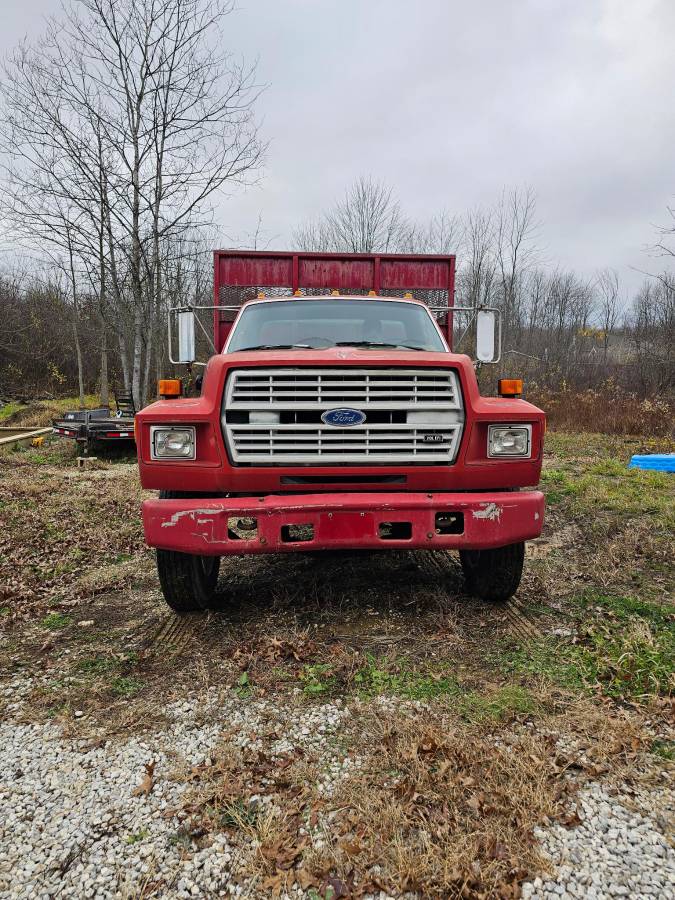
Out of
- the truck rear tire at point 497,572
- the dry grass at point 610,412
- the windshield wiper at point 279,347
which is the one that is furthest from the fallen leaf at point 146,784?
the dry grass at point 610,412

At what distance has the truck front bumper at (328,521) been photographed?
116 inches

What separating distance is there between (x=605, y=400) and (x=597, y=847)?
14252 mm

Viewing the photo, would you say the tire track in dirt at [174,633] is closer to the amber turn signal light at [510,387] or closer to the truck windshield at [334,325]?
the truck windshield at [334,325]

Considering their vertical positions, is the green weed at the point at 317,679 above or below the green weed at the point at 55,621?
above

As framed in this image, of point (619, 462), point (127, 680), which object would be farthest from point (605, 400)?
point (127, 680)

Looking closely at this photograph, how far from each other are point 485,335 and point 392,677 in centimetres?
305

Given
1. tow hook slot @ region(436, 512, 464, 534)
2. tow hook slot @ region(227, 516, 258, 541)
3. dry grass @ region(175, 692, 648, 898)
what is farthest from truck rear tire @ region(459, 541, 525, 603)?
tow hook slot @ region(227, 516, 258, 541)

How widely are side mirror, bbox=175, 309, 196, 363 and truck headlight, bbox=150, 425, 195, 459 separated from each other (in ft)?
5.88

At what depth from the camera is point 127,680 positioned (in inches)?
110

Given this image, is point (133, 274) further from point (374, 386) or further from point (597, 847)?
point (597, 847)

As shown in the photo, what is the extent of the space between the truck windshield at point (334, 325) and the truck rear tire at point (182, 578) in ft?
5.03

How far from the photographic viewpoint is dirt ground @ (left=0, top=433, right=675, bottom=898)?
5.87 ft

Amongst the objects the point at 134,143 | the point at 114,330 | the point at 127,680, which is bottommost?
the point at 127,680

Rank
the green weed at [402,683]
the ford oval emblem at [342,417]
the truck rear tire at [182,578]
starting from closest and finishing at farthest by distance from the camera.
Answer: the green weed at [402,683] < the ford oval emblem at [342,417] < the truck rear tire at [182,578]
